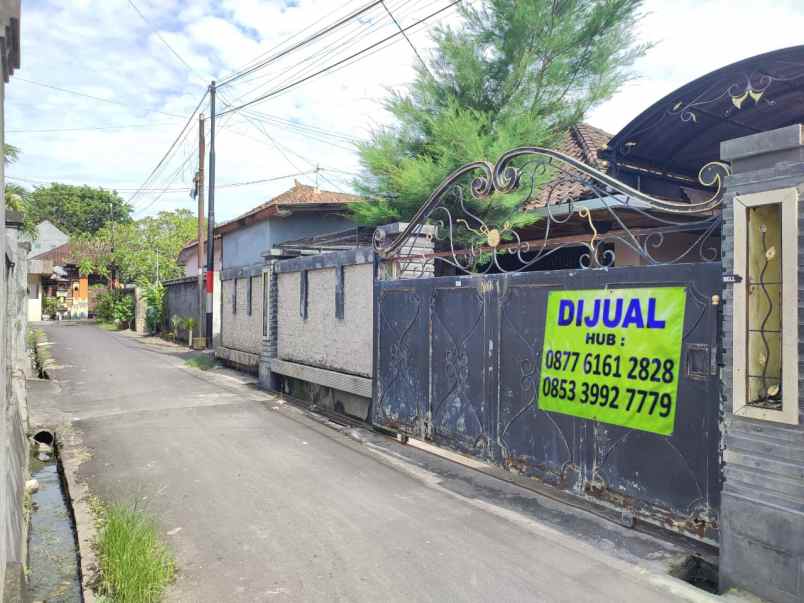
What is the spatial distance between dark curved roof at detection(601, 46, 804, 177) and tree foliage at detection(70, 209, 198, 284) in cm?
3213

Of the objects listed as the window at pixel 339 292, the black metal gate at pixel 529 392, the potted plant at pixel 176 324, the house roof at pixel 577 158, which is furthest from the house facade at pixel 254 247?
the black metal gate at pixel 529 392

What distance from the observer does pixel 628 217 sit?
32.7 feet

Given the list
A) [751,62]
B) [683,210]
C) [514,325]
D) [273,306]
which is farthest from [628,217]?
[273,306]

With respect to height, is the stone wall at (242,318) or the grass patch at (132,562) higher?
the stone wall at (242,318)

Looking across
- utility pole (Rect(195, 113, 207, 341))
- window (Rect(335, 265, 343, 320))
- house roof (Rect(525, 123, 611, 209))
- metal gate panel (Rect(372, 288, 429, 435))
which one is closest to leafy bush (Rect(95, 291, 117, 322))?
utility pole (Rect(195, 113, 207, 341))

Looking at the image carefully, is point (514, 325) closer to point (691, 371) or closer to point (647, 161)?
point (691, 371)

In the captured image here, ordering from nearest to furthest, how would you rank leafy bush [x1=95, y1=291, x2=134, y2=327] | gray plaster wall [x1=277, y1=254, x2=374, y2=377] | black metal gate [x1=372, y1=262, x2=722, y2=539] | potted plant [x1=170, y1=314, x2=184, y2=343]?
black metal gate [x1=372, y1=262, x2=722, y2=539], gray plaster wall [x1=277, y1=254, x2=374, y2=377], potted plant [x1=170, y1=314, x2=184, y2=343], leafy bush [x1=95, y1=291, x2=134, y2=327]

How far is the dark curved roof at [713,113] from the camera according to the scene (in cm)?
655

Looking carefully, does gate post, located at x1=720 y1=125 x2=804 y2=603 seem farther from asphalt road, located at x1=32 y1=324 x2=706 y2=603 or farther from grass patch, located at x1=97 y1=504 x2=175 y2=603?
grass patch, located at x1=97 y1=504 x2=175 y2=603

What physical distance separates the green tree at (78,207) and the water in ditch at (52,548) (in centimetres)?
6301

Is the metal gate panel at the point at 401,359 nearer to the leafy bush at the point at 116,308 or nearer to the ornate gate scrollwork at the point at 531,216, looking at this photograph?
the ornate gate scrollwork at the point at 531,216

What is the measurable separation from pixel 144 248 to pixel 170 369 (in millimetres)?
26771

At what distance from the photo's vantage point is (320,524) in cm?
464

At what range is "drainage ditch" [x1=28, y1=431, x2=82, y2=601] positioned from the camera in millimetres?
3848
